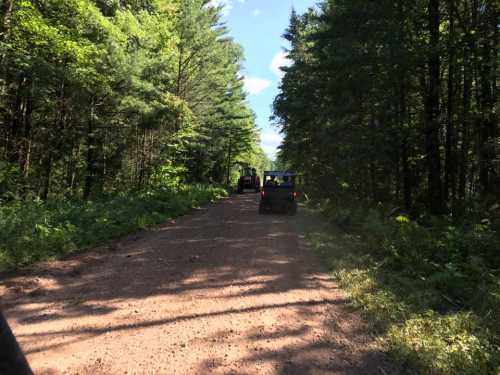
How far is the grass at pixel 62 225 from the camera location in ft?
20.0

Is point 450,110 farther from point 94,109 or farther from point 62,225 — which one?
point 94,109

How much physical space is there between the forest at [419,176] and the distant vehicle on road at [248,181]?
12690 mm

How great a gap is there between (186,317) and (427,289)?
4070 millimetres

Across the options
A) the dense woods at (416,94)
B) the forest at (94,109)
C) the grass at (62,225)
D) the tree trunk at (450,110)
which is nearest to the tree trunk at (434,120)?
the dense woods at (416,94)

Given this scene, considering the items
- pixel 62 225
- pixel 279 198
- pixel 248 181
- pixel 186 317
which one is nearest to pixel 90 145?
pixel 62 225

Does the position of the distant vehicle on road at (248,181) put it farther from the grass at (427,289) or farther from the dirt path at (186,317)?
the dirt path at (186,317)

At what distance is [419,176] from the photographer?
45.1ft

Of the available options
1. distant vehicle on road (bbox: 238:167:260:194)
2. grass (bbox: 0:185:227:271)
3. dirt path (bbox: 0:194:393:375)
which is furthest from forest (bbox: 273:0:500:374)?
distant vehicle on road (bbox: 238:167:260:194)

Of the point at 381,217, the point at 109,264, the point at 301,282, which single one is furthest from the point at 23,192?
the point at 381,217

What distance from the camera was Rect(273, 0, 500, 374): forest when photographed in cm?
407

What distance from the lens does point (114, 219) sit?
9547 millimetres

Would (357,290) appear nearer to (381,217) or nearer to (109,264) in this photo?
(109,264)

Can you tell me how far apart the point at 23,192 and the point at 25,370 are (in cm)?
1325

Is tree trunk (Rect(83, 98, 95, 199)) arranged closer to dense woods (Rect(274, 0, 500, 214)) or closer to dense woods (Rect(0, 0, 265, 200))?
dense woods (Rect(0, 0, 265, 200))
